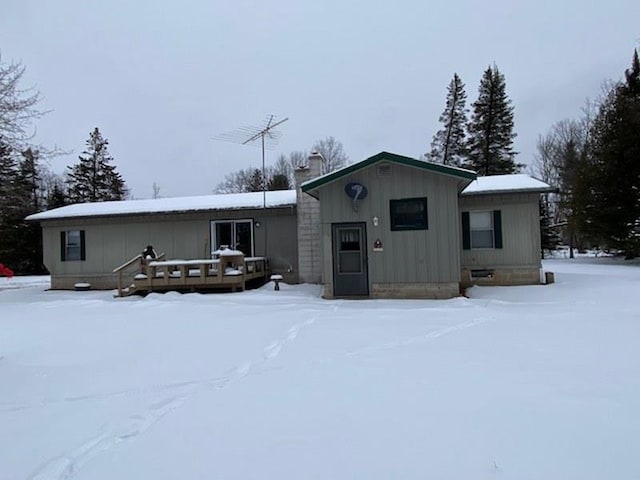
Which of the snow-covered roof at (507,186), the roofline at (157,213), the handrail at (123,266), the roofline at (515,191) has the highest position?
the snow-covered roof at (507,186)

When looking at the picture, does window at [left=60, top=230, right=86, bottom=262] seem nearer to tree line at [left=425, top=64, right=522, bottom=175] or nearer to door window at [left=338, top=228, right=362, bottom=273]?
door window at [left=338, top=228, right=362, bottom=273]

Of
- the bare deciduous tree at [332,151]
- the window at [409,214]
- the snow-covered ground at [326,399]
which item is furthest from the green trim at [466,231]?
the bare deciduous tree at [332,151]

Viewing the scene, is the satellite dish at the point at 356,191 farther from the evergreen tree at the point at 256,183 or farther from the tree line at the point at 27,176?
the evergreen tree at the point at 256,183

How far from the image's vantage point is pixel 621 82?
21.6 m

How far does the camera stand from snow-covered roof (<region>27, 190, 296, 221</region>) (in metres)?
14.6

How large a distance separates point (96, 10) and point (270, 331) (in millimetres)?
11786

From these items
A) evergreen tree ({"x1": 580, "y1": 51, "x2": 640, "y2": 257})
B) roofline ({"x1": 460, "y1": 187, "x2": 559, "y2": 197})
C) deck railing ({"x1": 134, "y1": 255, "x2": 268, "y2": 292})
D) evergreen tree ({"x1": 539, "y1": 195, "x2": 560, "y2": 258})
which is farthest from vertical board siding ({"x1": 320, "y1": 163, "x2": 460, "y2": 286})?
evergreen tree ({"x1": 539, "y1": 195, "x2": 560, "y2": 258})

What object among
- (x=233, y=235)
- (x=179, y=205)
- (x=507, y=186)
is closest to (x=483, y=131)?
(x=507, y=186)

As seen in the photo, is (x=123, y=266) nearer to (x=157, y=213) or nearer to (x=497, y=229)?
(x=157, y=213)

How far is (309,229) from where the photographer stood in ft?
45.6

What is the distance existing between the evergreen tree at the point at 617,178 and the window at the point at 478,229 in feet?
31.9

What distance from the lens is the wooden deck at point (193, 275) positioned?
12.9 metres

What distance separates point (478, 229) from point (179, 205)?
10.3 metres

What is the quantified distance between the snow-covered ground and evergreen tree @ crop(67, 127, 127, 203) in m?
29.8
